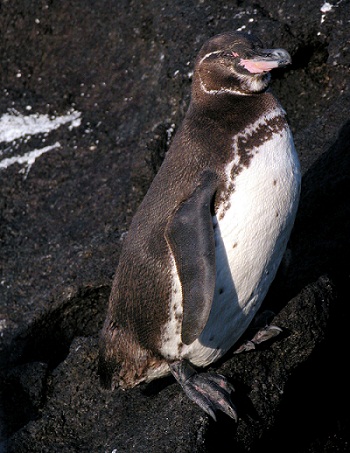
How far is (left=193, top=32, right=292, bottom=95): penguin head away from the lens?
128 inches

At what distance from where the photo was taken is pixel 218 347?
342 cm

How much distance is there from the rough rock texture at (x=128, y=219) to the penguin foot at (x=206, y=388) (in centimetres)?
6

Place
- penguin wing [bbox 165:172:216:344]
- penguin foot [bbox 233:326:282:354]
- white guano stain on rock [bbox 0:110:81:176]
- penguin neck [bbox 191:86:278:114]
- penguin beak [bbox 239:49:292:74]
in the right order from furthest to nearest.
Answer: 1. white guano stain on rock [bbox 0:110:81:176]
2. penguin foot [bbox 233:326:282:354]
3. penguin neck [bbox 191:86:278:114]
4. penguin beak [bbox 239:49:292:74]
5. penguin wing [bbox 165:172:216:344]

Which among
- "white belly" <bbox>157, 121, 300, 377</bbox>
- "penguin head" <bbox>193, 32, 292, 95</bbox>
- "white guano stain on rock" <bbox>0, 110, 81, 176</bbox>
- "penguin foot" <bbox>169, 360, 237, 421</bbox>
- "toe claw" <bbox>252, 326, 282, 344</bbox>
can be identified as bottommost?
"toe claw" <bbox>252, 326, 282, 344</bbox>

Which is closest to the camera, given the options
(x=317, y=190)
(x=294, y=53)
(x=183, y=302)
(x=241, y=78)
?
(x=183, y=302)

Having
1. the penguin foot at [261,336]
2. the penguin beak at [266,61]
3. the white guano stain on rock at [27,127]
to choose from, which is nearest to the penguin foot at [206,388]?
the penguin foot at [261,336]

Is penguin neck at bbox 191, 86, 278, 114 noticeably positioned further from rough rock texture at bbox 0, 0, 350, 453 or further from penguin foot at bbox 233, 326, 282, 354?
penguin foot at bbox 233, 326, 282, 354

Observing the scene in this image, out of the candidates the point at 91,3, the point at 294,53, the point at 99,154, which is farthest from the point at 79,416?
the point at 91,3

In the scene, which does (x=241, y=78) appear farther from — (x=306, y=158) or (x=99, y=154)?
(x=99, y=154)

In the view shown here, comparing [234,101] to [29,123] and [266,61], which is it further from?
[29,123]

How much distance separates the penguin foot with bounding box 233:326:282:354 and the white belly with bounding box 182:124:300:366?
0.52 ft

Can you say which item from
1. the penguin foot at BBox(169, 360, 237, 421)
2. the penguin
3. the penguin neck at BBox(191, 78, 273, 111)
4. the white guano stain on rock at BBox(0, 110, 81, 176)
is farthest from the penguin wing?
the white guano stain on rock at BBox(0, 110, 81, 176)

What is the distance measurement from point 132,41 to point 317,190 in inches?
67.5

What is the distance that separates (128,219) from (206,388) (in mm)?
1372
